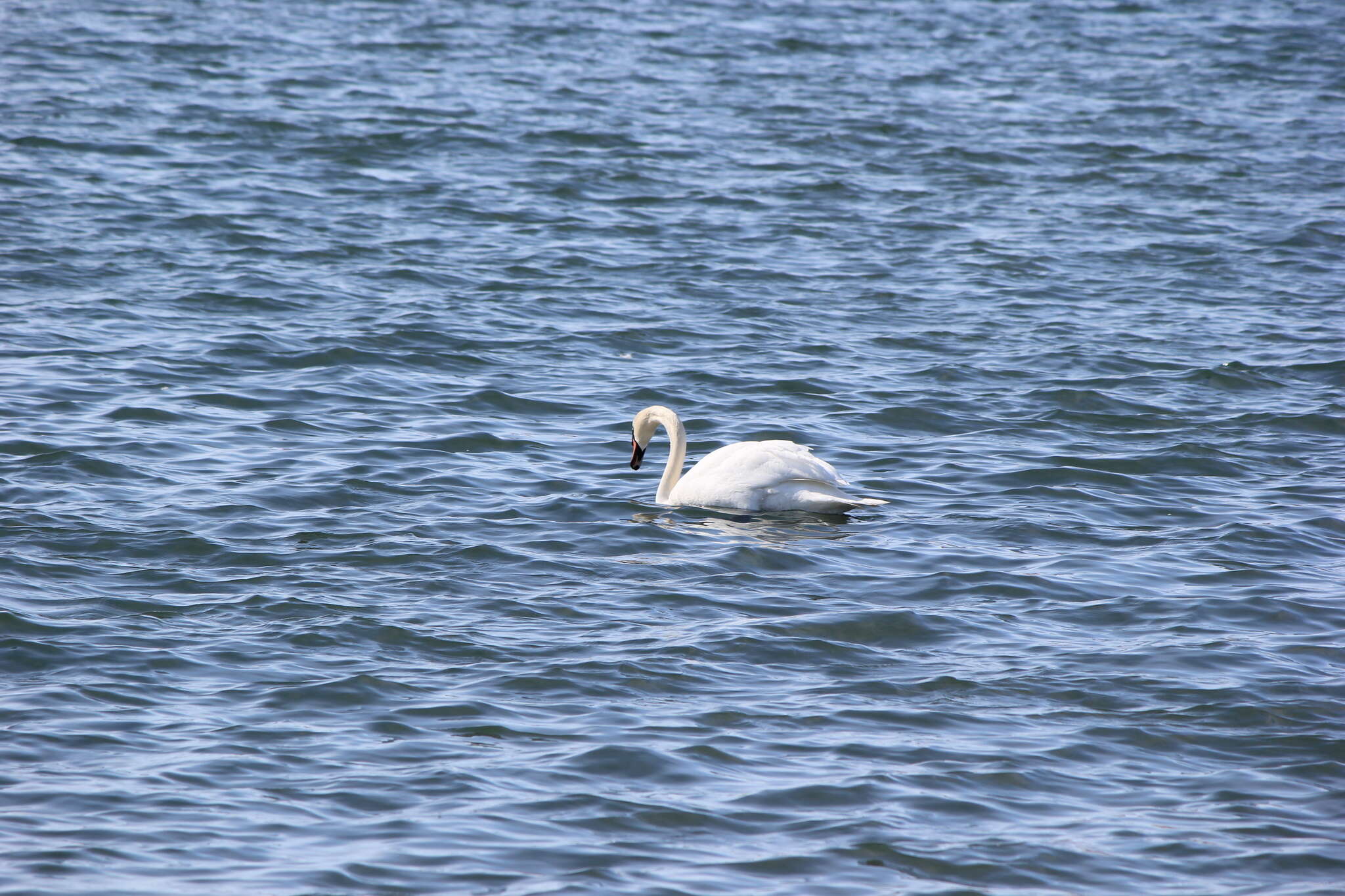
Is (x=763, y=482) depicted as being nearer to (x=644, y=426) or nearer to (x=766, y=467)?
(x=766, y=467)

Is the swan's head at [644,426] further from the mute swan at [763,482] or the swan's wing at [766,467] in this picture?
the swan's wing at [766,467]

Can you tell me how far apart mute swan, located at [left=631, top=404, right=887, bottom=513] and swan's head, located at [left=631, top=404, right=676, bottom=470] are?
1.15 feet

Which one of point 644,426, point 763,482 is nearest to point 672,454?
point 644,426

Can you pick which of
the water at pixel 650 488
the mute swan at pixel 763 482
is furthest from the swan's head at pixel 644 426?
the mute swan at pixel 763 482

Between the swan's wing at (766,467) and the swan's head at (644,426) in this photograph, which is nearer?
the swan's wing at (766,467)

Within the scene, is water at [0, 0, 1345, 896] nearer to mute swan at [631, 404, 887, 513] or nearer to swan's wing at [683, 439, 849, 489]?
mute swan at [631, 404, 887, 513]

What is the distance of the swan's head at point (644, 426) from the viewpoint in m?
11.0

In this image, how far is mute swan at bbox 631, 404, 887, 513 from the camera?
10289 mm

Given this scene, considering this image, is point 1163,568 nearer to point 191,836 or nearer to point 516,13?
point 191,836

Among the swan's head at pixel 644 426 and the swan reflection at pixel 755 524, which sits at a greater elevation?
the swan's head at pixel 644 426

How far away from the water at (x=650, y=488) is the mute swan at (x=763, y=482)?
206 millimetres

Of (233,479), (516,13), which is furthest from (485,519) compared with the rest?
(516,13)

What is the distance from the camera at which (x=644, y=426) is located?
1113 cm

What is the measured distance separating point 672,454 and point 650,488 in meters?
0.43
